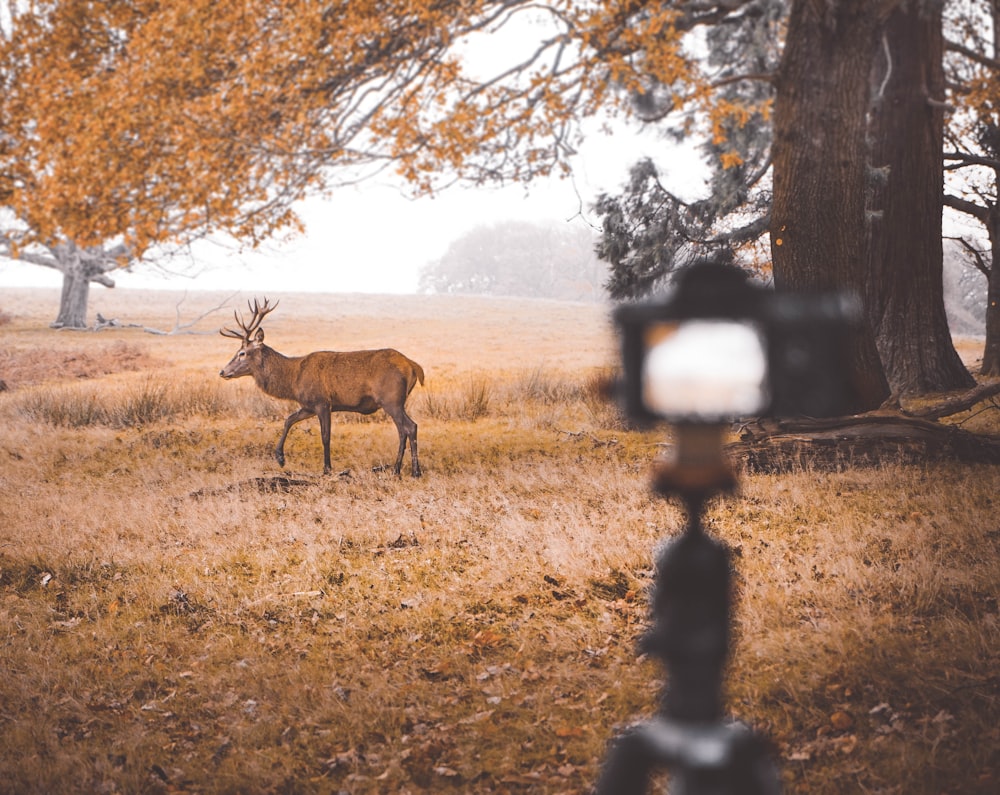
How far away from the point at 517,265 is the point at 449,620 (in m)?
32.8

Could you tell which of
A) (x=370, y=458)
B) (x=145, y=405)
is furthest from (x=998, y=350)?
(x=145, y=405)

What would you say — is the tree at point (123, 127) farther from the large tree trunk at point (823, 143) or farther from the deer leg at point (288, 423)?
the large tree trunk at point (823, 143)

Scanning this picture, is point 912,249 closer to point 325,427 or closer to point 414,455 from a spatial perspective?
point 414,455

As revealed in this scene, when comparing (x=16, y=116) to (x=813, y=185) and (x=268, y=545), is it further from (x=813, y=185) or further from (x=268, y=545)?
(x=813, y=185)

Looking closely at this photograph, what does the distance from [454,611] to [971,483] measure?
491 centimetres

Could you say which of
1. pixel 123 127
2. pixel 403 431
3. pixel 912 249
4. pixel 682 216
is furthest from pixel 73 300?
pixel 912 249

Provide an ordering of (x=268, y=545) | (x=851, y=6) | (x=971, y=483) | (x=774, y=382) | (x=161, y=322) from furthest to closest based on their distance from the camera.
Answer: (x=161, y=322), (x=851, y=6), (x=971, y=483), (x=268, y=545), (x=774, y=382)

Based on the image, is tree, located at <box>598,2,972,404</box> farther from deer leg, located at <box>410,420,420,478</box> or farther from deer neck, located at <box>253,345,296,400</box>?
deer neck, located at <box>253,345,296,400</box>

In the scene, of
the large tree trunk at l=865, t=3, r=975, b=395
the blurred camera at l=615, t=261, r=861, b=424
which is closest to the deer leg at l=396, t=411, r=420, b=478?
the large tree trunk at l=865, t=3, r=975, b=395

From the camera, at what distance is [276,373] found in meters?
9.81

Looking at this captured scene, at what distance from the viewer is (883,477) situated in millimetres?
7422

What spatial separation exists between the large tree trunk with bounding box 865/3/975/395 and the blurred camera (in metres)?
11.9

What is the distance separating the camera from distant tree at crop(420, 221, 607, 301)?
1063 inches

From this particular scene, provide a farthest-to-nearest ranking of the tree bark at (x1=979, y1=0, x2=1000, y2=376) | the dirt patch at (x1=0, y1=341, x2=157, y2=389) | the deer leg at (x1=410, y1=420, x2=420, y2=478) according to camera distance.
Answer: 1. the tree bark at (x1=979, y1=0, x2=1000, y2=376)
2. the dirt patch at (x1=0, y1=341, x2=157, y2=389)
3. the deer leg at (x1=410, y1=420, x2=420, y2=478)
